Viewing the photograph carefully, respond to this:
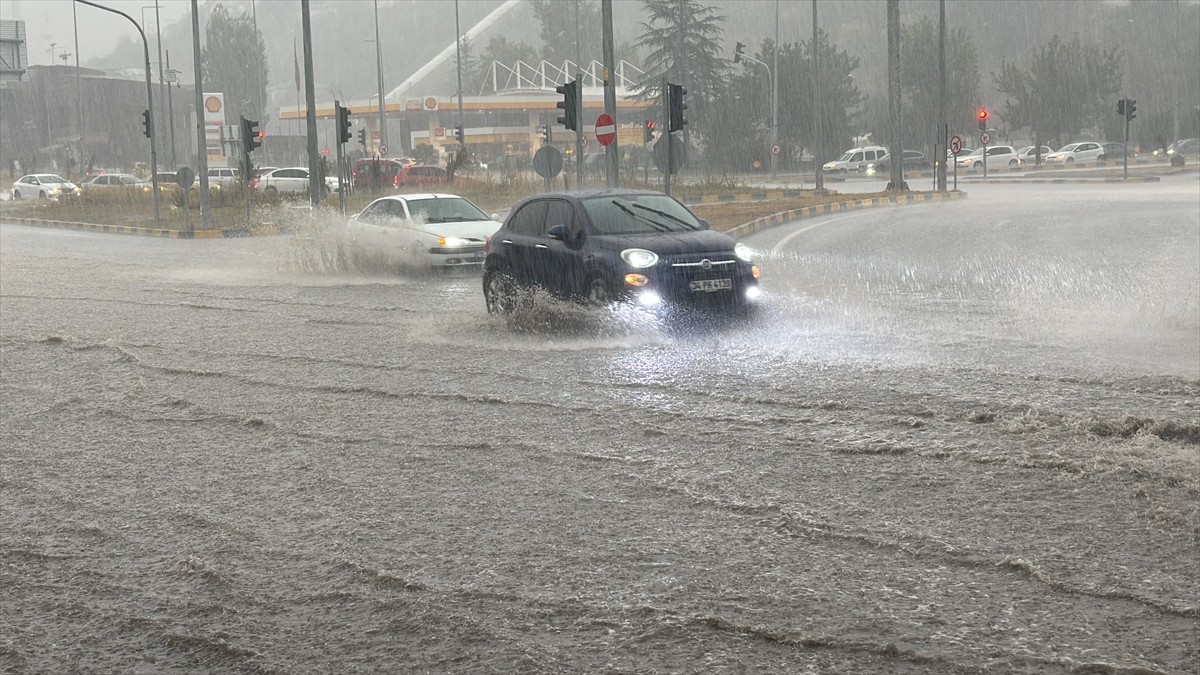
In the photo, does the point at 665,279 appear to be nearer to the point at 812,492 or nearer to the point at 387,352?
the point at 387,352

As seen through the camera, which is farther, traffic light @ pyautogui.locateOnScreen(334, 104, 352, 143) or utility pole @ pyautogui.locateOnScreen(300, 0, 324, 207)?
utility pole @ pyautogui.locateOnScreen(300, 0, 324, 207)

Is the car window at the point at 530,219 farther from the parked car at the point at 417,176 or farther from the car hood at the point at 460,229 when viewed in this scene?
the parked car at the point at 417,176

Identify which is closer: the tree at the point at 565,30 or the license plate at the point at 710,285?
the license plate at the point at 710,285

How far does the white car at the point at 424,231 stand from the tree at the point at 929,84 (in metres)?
66.5

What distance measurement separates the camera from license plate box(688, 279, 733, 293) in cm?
1285

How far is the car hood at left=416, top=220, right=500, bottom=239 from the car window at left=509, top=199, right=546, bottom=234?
6.08m

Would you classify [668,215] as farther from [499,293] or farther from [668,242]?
[499,293]

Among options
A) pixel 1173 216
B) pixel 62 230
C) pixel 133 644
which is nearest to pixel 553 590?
pixel 133 644

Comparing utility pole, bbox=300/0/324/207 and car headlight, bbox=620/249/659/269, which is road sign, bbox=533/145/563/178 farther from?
car headlight, bbox=620/249/659/269

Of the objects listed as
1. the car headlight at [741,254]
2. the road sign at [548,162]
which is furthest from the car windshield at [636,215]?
Result: the road sign at [548,162]

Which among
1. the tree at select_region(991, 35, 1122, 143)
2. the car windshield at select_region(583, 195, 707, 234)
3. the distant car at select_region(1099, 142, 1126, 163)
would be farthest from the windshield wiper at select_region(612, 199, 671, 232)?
the tree at select_region(991, 35, 1122, 143)

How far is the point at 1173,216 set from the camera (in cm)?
2723

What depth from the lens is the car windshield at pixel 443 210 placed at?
21.8 meters

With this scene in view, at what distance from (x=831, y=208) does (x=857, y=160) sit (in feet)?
125
